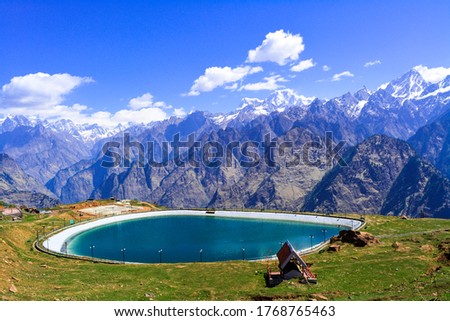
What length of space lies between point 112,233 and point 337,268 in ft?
392

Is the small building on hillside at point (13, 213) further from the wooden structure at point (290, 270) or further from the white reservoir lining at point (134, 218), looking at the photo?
the wooden structure at point (290, 270)

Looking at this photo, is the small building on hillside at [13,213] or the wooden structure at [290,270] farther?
the small building on hillside at [13,213]

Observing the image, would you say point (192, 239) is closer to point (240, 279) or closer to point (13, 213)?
point (13, 213)

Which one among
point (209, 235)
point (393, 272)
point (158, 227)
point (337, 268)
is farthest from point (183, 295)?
point (158, 227)

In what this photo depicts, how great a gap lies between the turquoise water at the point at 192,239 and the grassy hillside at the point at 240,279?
35.2 metres

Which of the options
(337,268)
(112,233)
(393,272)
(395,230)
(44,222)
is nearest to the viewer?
(393,272)

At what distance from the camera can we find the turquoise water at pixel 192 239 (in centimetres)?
11088

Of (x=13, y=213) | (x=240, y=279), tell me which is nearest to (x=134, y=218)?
(x=13, y=213)

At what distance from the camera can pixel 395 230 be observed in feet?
357

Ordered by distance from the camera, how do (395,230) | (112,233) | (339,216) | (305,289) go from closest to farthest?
(305,289)
(395,230)
(112,233)
(339,216)

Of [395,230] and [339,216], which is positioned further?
[339,216]

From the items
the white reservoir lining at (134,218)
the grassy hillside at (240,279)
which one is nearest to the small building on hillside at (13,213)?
the white reservoir lining at (134,218)
